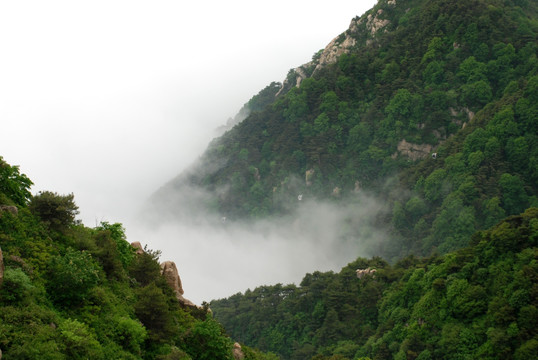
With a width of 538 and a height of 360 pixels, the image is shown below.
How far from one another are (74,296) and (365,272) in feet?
247

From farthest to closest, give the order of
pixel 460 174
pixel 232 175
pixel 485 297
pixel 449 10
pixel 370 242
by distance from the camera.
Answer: pixel 232 175, pixel 449 10, pixel 370 242, pixel 460 174, pixel 485 297

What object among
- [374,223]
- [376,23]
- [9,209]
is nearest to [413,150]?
[374,223]

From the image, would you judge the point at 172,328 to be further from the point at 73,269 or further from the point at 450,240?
the point at 450,240

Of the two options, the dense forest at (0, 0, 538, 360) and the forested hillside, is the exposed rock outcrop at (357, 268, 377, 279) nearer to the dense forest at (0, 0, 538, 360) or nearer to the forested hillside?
the dense forest at (0, 0, 538, 360)

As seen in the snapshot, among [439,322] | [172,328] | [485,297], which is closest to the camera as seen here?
[172,328]

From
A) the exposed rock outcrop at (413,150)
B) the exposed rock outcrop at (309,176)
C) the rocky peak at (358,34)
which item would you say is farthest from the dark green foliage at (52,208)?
the rocky peak at (358,34)

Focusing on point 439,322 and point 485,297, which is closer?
point 485,297

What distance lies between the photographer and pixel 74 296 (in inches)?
1298

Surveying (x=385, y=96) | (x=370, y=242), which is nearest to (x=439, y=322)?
(x=370, y=242)

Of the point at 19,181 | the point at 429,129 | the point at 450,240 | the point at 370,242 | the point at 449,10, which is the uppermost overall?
the point at 449,10

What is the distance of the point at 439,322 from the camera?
67.6 metres

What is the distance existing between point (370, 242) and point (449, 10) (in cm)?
6432

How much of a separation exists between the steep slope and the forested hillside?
287ft

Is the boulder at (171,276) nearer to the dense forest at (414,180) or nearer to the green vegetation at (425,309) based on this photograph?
the green vegetation at (425,309)
